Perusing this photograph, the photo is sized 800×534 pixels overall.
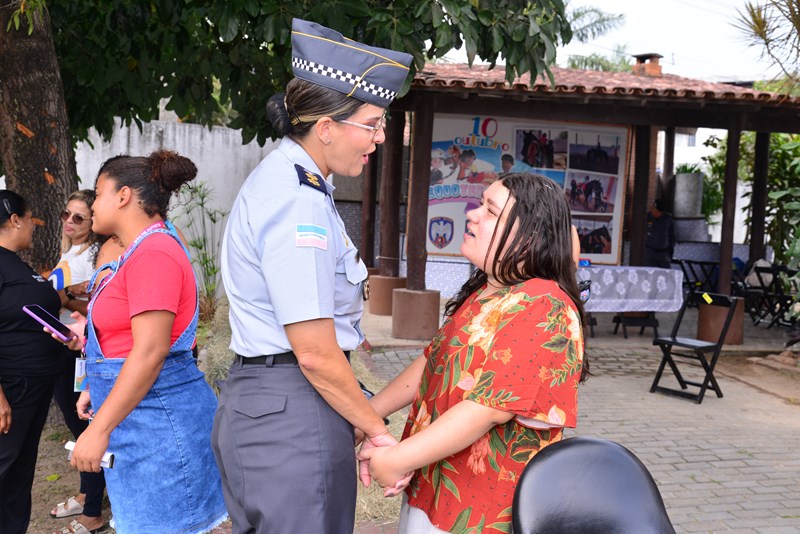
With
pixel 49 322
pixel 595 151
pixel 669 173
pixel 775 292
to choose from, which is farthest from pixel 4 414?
pixel 669 173

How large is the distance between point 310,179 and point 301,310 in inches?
13.4

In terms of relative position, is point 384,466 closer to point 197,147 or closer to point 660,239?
point 197,147

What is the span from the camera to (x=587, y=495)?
5.31 feet

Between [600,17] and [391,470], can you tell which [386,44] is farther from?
[600,17]

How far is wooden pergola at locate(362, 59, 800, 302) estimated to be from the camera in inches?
353

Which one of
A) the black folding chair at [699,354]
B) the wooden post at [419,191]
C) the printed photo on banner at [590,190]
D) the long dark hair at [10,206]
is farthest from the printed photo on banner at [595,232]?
the long dark hair at [10,206]

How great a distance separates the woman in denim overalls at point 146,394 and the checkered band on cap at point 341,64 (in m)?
0.86

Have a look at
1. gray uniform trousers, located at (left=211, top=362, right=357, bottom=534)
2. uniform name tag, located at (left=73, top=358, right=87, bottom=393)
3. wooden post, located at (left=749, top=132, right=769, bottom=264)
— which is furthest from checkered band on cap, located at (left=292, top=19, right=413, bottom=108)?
wooden post, located at (left=749, top=132, right=769, bottom=264)

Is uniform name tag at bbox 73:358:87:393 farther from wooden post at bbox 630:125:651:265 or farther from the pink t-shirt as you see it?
wooden post at bbox 630:125:651:265

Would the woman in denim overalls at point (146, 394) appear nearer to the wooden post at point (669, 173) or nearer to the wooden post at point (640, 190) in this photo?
the wooden post at point (640, 190)

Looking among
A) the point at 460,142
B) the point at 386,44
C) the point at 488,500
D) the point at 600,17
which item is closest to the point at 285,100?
the point at 488,500

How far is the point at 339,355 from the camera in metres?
1.86

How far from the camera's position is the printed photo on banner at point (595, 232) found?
11.0 m

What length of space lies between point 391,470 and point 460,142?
29.7ft
